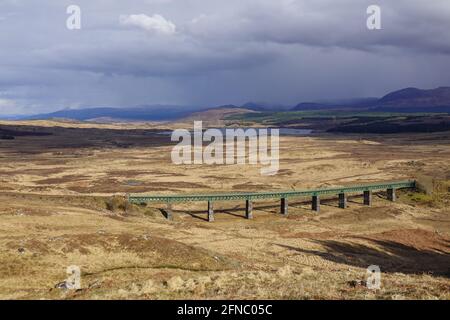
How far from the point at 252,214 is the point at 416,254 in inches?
911

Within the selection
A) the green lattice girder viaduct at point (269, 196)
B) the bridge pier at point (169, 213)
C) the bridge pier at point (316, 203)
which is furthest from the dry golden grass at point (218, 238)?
the green lattice girder viaduct at point (269, 196)

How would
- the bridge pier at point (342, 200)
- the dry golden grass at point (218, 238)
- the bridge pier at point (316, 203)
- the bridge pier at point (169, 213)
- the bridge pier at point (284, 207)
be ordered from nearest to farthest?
the dry golden grass at point (218, 238) < the bridge pier at point (169, 213) < the bridge pier at point (284, 207) < the bridge pier at point (316, 203) < the bridge pier at point (342, 200)

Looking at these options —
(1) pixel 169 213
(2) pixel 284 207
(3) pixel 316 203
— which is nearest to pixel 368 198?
(3) pixel 316 203

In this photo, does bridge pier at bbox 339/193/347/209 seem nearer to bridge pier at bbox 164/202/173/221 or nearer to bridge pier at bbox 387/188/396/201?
bridge pier at bbox 387/188/396/201

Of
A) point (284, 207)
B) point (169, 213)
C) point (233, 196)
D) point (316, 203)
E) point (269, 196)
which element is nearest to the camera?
point (169, 213)

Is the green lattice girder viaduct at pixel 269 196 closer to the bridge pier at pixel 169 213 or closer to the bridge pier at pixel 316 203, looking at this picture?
the bridge pier at pixel 316 203

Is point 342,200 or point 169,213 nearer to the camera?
point 169,213

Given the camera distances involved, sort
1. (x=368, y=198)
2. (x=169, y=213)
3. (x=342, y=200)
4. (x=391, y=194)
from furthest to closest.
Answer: (x=391, y=194), (x=368, y=198), (x=342, y=200), (x=169, y=213)

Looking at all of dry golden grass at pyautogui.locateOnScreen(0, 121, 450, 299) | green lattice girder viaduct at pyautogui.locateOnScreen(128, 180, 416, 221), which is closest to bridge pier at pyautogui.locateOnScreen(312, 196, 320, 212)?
green lattice girder viaduct at pyautogui.locateOnScreen(128, 180, 416, 221)

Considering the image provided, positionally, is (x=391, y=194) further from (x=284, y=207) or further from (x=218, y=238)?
(x=218, y=238)

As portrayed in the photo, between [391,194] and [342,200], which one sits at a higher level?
[342,200]

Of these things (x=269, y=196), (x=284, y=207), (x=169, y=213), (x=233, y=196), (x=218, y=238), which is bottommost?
(x=284, y=207)

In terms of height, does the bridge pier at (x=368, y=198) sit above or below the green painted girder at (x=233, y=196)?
below

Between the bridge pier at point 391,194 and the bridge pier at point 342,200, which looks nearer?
Result: the bridge pier at point 342,200
